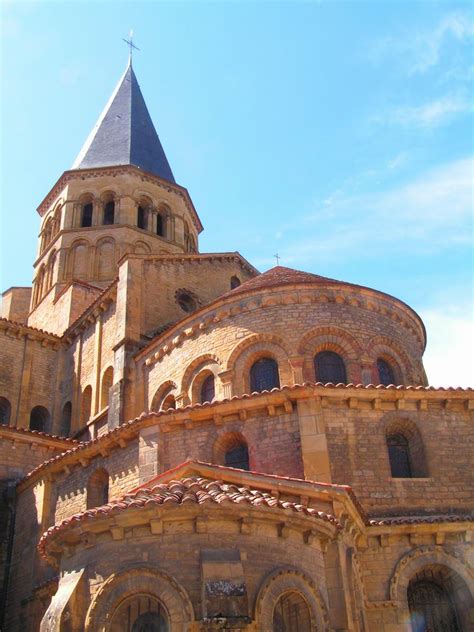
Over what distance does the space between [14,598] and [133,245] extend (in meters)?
17.0

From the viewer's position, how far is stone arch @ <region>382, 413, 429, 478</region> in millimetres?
13508

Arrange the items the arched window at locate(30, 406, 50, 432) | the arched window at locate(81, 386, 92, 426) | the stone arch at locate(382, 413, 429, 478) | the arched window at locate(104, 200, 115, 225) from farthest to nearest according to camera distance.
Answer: the arched window at locate(104, 200, 115, 225), the arched window at locate(30, 406, 50, 432), the arched window at locate(81, 386, 92, 426), the stone arch at locate(382, 413, 429, 478)

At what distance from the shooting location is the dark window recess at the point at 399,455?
537 inches

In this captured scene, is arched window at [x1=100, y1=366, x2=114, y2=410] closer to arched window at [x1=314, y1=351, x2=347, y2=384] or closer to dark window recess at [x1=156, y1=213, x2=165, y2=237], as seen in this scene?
arched window at [x1=314, y1=351, x2=347, y2=384]

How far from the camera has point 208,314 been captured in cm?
1758

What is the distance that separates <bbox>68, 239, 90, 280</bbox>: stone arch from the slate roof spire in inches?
175

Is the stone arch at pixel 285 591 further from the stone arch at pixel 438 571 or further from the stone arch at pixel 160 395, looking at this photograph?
the stone arch at pixel 160 395

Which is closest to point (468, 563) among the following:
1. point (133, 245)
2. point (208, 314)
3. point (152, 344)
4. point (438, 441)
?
point (438, 441)

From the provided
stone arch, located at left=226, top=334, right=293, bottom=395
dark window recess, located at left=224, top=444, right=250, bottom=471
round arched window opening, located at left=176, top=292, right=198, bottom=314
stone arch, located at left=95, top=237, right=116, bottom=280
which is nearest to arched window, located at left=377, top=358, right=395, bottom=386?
stone arch, located at left=226, top=334, right=293, bottom=395

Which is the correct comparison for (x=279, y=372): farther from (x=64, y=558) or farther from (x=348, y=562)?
(x=64, y=558)

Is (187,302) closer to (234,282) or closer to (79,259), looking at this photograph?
(234,282)

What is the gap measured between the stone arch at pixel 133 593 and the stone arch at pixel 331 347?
7970 mm

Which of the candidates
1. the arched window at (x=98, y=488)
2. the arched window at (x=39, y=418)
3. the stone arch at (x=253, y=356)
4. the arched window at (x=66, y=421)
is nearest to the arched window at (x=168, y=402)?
the stone arch at (x=253, y=356)

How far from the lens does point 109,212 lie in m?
31.1
